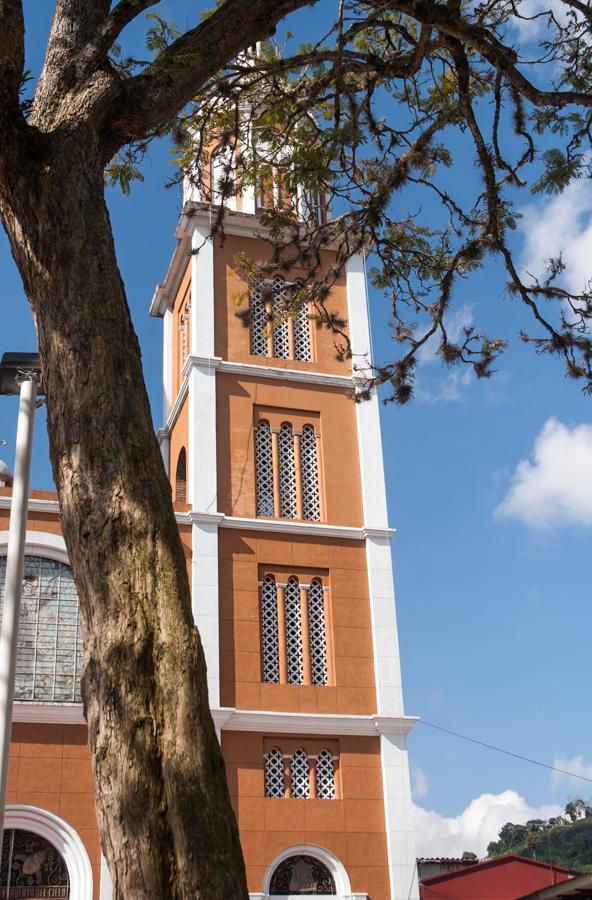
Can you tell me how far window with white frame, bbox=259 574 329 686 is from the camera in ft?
57.0

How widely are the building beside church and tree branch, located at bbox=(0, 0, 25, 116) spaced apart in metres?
9.65

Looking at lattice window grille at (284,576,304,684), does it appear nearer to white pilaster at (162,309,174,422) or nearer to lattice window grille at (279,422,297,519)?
lattice window grille at (279,422,297,519)

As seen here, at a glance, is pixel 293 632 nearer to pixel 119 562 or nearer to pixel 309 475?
pixel 309 475

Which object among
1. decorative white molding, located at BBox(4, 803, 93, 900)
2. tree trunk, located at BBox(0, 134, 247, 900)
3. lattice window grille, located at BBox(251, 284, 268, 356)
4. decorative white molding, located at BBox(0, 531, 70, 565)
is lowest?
tree trunk, located at BBox(0, 134, 247, 900)

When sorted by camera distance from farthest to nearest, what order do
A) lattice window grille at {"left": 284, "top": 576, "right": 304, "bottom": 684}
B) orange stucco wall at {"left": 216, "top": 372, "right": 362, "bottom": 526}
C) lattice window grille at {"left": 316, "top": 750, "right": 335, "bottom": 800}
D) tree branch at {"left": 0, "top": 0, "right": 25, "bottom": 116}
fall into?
orange stucco wall at {"left": 216, "top": 372, "right": 362, "bottom": 526}
lattice window grille at {"left": 284, "top": 576, "right": 304, "bottom": 684}
lattice window grille at {"left": 316, "top": 750, "right": 335, "bottom": 800}
tree branch at {"left": 0, "top": 0, "right": 25, "bottom": 116}

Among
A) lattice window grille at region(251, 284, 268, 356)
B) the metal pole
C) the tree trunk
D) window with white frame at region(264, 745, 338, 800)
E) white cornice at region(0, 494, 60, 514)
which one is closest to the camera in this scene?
the tree trunk

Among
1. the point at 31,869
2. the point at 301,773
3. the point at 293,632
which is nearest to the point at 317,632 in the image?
the point at 293,632

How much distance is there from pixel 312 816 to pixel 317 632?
2999mm

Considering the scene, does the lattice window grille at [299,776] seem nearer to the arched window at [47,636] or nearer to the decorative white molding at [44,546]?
the arched window at [47,636]

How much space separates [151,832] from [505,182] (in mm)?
6358

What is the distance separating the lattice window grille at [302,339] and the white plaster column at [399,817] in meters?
7.18

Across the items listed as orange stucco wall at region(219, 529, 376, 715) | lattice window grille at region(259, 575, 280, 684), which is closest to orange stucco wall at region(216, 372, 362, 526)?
orange stucco wall at region(219, 529, 376, 715)

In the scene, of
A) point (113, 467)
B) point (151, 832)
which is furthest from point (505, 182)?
point (151, 832)

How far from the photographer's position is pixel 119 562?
3738mm
